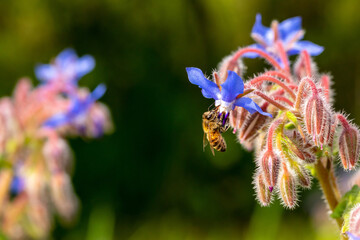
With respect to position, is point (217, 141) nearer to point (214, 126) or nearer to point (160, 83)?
point (214, 126)

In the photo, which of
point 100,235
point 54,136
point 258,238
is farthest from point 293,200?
point 258,238

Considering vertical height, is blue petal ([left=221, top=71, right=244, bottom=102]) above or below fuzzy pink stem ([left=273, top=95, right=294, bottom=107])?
above

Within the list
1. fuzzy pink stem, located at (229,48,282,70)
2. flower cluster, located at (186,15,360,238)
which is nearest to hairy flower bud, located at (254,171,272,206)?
flower cluster, located at (186,15,360,238)

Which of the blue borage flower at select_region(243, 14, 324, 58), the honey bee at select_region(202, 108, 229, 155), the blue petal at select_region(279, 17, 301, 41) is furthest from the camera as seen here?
the blue petal at select_region(279, 17, 301, 41)

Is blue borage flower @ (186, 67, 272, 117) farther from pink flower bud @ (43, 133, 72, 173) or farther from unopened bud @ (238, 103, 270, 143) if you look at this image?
pink flower bud @ (43, 133, 72, 173)

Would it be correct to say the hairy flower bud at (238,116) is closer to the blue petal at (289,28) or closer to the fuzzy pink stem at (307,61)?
the fuzzy pink stem at (307,61)

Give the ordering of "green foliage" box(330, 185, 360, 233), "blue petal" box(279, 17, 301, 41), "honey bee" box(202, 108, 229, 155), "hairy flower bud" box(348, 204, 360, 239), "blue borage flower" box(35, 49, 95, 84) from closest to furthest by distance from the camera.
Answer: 1. "hairy flower bud" box(348, 204, 360, 239)
2. "green foliage" box(330, 185, 360, 233)
3. "honey bee" box(202, 108, 229, 155)
4. "blue petal" box(279, 17, 301, 41)
5. "blue borage flower" box(35, 49, 95, 84)

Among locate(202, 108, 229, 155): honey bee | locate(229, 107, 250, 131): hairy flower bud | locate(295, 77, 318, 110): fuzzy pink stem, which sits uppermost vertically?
locate(202, 108, 229, 155): honey bee
